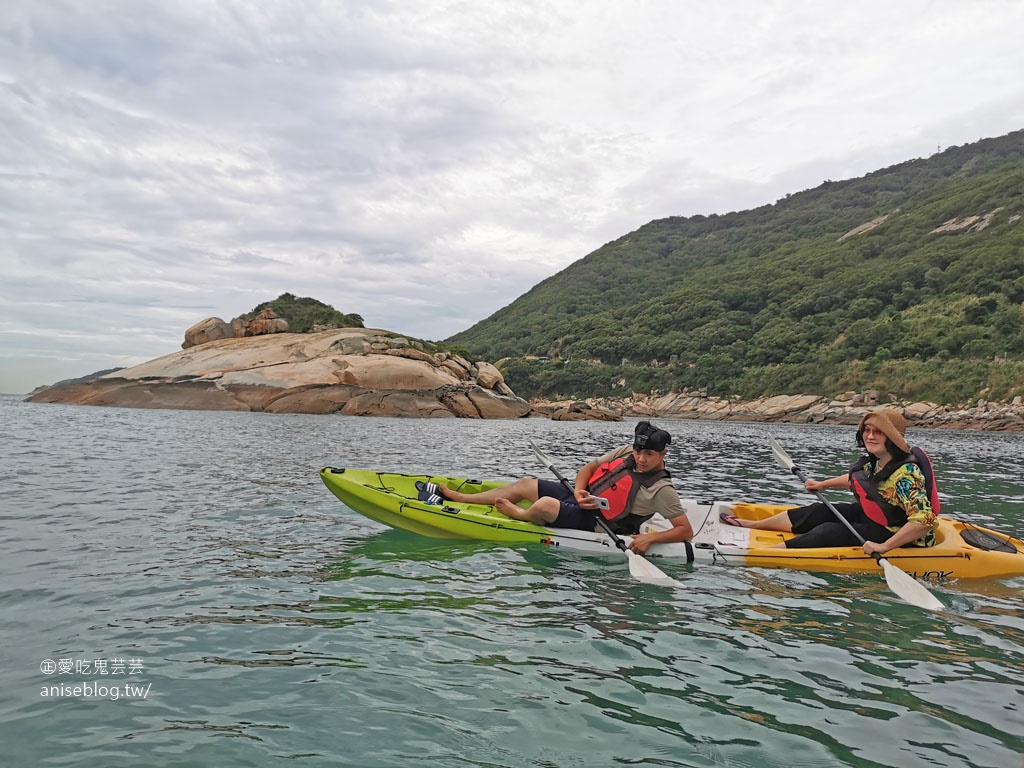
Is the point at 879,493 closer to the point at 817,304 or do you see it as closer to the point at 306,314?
the point at 306,314

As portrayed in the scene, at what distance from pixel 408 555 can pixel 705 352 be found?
267 feet

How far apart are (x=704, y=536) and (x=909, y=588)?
2.50 meters

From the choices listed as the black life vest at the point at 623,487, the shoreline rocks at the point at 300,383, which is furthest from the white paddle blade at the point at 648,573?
the shoreline rocks at the point at 300,383

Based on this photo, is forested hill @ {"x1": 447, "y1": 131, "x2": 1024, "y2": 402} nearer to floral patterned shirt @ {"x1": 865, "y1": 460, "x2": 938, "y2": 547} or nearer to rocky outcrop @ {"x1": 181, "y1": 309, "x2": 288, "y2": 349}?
rocky outcrop @ {"x1": 181, "y1": 309, "x2": 288, "y2": 349}

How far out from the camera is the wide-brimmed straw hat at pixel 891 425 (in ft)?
22.8

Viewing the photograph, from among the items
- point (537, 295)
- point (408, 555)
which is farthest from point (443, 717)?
point (537, 295)

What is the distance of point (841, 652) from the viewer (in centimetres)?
476

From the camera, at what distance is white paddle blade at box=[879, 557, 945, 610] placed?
604 centimetres

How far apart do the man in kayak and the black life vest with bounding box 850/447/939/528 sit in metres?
2.25

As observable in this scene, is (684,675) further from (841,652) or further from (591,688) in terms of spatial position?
(841,652)

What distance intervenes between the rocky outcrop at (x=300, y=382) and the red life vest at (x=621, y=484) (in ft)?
127

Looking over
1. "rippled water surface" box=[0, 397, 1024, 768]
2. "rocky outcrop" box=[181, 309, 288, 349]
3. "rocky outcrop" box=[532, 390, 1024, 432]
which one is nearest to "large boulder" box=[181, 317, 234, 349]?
"rocky outcrop" box=[181, 309, 288, 349]

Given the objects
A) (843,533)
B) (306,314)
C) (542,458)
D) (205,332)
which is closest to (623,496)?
(542,458)

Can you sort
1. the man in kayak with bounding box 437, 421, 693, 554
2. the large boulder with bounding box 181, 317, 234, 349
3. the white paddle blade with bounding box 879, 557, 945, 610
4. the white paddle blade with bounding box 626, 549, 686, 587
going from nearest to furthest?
the white paddle blade with bounding box 879, 557, 945, 610 < the white paddle blade with bounding box 626, 549, 686, 587 < the man in kayak with bounding box 437, 421, 693, 554 < the large boulder with bounding box 181, 317, 234, 349
